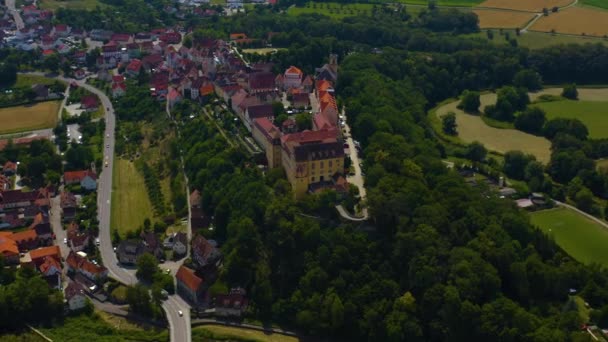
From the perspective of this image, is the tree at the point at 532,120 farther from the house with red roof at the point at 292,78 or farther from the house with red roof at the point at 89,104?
the house with red roof at the point at 89,104

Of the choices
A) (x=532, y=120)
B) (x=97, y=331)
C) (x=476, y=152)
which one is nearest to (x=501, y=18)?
(x=532, y=120)

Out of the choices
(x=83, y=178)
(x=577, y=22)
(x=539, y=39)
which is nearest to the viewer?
(x=83, y=178)

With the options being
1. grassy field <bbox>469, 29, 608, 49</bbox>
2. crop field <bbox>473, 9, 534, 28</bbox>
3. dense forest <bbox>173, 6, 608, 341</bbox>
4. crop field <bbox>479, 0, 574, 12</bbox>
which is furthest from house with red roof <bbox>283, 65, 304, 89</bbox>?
crop field <bbox>479, 0, 574, 12</bbox>

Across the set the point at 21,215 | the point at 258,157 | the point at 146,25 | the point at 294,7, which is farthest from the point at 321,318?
the point at 294,7

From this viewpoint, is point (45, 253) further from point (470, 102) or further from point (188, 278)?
point (470, 102)

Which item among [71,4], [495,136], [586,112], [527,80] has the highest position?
[71,4]

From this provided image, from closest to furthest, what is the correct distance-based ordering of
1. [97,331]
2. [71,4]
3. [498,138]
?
1. [97,331]
2. [498,138]
3. [71,4]
